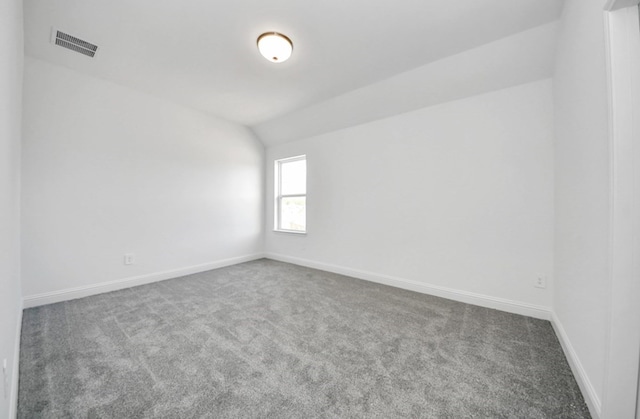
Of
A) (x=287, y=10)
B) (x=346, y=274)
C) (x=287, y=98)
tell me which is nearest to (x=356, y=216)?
(x=346, y=274)

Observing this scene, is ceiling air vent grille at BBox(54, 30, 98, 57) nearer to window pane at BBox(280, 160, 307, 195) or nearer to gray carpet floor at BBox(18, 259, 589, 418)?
gray carpet floor at BBox(18, 259, 589, 418)

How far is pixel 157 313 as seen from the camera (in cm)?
232

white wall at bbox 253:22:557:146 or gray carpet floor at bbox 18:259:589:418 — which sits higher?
white wall at bbox 253:22:557:146

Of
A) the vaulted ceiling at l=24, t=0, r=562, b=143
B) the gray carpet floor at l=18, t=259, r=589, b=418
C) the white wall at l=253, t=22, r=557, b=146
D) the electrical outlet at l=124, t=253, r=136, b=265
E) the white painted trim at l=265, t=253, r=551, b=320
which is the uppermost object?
the vaulted ceiling at l=24, t=0, r=562, b=143

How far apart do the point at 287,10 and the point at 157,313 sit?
2.99m

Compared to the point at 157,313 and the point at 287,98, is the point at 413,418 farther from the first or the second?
the point at 287,98

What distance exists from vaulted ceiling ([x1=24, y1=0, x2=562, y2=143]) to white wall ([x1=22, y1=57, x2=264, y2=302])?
0.41 meters

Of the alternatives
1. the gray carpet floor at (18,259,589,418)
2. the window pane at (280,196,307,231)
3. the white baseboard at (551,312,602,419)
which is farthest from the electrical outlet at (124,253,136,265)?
the white baseboard at (551,312,602,419)

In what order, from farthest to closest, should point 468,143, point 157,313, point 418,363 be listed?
1. point 468,143
2. point 157,313
3. point 418,363

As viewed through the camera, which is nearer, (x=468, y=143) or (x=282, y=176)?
(x=468, y=143)

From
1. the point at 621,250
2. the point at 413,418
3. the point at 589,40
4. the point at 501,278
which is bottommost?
the point at 413,418

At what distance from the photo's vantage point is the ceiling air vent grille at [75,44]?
2.14m

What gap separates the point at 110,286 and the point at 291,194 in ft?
9.53

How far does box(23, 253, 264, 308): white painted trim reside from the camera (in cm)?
244
